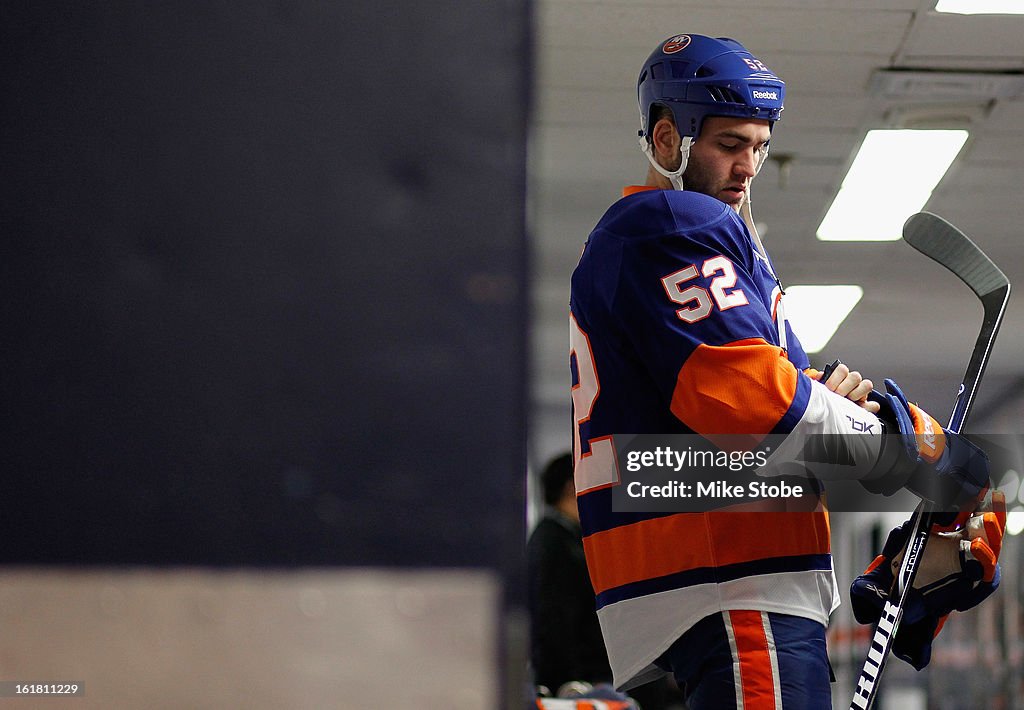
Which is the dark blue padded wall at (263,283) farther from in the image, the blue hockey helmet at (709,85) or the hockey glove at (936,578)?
the hockey glove at (936,578)

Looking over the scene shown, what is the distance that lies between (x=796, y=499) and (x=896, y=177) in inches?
137

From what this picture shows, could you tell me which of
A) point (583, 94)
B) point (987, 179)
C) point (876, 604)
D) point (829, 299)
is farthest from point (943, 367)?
point (876, 604)

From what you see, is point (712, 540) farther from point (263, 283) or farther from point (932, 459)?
point (263, 283)

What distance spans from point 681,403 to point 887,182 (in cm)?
361

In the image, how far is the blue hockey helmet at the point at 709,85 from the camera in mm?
1531

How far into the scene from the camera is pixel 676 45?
1635 mm

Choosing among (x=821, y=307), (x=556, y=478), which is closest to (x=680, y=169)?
(x=556, y=478)

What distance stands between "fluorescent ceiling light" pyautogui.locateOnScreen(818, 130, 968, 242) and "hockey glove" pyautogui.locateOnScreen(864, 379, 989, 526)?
2.94 meters

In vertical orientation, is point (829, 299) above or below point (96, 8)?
above

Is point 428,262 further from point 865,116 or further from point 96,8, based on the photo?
point 865,116

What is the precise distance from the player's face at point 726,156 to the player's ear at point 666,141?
0.04 metres

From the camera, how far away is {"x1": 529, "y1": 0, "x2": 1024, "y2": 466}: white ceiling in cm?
333

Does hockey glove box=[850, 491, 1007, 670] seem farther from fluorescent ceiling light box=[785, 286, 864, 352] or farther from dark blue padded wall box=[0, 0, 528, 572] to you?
fluorescent ceiling light box=[785, 286, 864, 352]

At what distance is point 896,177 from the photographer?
4504mm
